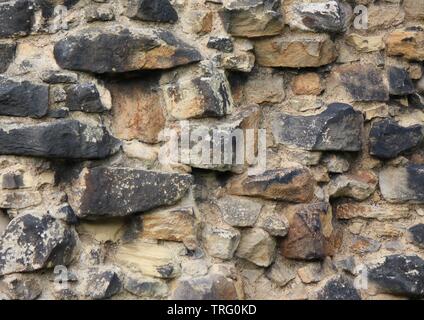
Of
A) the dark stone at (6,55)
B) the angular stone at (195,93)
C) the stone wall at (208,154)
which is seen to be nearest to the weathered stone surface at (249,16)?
the stone wall at (208,154)

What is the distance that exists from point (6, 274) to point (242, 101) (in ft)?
4.07

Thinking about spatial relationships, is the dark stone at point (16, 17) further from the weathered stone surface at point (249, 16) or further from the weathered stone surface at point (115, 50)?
the weathered stone surface at point (249, 16)

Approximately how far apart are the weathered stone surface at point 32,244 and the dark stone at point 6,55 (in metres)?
0.60

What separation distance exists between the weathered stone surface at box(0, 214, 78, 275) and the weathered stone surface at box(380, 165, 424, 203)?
144cm

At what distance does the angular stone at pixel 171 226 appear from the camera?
2566 millimetres

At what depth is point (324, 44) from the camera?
112 inches

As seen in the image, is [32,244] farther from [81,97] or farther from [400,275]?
[400,275]

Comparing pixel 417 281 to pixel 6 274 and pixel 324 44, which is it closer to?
pixel 324 44

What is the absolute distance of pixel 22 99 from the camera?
244 centimetres

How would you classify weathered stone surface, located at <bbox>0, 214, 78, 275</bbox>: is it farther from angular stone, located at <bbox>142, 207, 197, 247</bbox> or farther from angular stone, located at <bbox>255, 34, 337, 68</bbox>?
angular stone, located at <bbox>255, 34, 337, 68</bbox>

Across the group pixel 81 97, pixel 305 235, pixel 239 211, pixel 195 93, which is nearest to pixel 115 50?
pixel 81 97

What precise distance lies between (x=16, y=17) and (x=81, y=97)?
41cm

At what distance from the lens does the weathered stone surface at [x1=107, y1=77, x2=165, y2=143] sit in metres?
2.62

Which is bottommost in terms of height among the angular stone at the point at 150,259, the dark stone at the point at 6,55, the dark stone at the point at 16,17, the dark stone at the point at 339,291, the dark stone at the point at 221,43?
the dark stone at the point at 339,291
